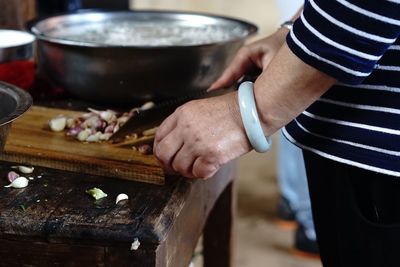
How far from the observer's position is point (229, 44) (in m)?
1.17

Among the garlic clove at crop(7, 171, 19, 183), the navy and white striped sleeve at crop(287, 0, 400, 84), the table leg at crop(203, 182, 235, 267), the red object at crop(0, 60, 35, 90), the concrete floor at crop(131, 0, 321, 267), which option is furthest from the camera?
the concrete floor at crop(131, 0, 321, 267)

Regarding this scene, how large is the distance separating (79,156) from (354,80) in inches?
16.5

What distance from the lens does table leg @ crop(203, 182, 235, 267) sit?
1.45 m

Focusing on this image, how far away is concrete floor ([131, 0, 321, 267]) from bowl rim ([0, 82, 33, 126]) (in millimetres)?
1113

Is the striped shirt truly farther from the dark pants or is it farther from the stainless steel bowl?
the stainless steel bowl

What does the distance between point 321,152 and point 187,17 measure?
0.69 meters

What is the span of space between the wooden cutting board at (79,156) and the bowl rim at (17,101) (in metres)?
0.10

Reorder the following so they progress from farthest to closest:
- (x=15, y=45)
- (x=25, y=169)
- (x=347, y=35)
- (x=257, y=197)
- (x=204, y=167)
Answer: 1. (x=257, y=197)
2. (x=15, y=45)
3. (x=25, y=169)
4. (x=204, y=167)
5. (x=347, y=35)

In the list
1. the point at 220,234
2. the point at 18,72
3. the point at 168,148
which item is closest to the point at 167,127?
the point at 168,148

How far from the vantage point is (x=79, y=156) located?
91 cm

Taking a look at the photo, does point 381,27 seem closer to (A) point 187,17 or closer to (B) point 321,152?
(B) point 321,152

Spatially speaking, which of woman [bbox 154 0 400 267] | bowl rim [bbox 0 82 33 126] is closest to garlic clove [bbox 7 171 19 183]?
bowl rim [bbox 0 82 33 126]

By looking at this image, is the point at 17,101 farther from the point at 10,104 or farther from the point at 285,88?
the point at 285,88

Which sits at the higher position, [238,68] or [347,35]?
[347,35]
